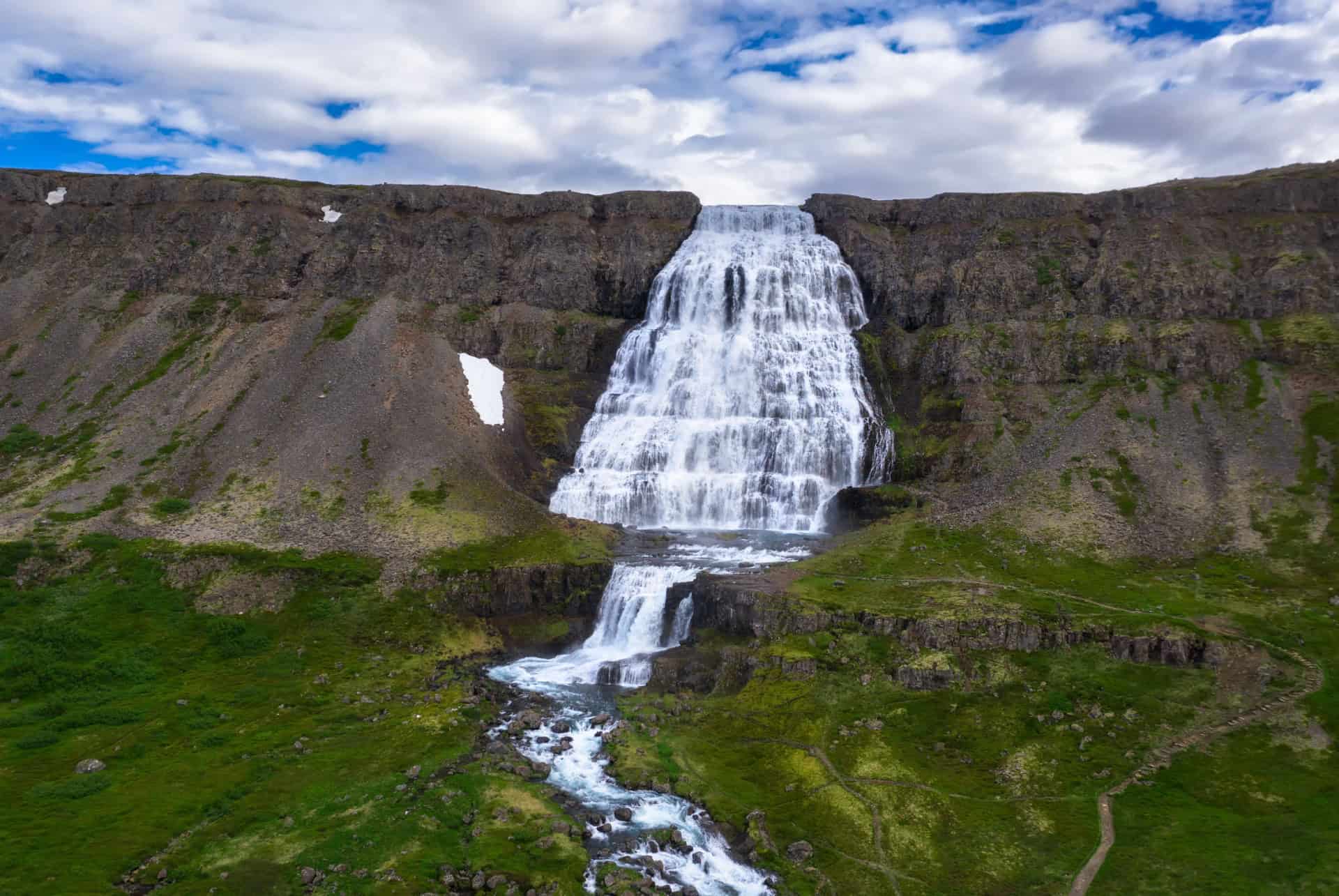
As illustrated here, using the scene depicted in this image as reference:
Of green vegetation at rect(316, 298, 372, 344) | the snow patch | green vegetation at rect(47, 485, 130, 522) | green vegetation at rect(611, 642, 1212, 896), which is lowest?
green vegetation at rect(611, 642, 1212, 896)

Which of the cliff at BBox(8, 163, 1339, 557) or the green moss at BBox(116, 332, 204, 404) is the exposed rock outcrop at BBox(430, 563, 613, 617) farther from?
the green moss at BBox(116, 332, 204, 404)

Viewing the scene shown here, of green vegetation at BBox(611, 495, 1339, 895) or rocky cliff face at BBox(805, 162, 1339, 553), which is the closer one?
green vegetation at BBox(611, 495, 1339, 895)

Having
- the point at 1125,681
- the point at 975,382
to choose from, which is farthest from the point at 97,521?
the point at 975,382

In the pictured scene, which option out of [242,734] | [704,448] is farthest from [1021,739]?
[704,448]

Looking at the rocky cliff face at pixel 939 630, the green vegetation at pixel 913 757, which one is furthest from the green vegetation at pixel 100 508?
the rocky cliff face at pixel 939 630

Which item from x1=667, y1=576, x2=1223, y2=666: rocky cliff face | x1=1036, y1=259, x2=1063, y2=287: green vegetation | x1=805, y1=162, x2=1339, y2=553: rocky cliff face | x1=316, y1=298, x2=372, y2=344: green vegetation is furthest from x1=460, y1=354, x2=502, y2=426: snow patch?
x1=1036, y1=259, x2=1063, y2=287: green vegetation

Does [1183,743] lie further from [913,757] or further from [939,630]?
[939,630]

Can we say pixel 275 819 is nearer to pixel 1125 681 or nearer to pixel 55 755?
pixel 55 755
